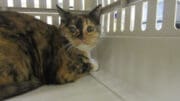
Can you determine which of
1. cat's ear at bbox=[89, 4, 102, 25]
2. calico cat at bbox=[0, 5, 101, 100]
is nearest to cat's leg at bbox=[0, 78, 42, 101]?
calico cat at bbox=[0, 5, 101, 100]

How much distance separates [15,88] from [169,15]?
649mm

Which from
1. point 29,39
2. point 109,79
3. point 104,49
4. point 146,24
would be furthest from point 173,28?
point 29,39

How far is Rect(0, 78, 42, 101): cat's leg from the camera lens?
0.75 m

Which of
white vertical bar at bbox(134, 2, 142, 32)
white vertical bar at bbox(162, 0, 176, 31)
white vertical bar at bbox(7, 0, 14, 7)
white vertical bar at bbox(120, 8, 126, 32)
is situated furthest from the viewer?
white vertical bar at bbox(7, 0, 14, 7)

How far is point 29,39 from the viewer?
1.03 m

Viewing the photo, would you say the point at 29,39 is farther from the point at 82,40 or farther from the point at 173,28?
the point at 173,28

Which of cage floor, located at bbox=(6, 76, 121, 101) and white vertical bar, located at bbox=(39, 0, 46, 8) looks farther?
white vertical bar, located at bbox=(39, 0, 46, 8)

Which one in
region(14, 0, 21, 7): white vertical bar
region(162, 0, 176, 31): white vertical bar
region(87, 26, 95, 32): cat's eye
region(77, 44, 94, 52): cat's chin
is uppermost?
region(14, 0, 21, 7): white vertical bar

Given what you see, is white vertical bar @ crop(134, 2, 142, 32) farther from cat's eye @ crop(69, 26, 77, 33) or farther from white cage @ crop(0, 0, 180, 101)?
cat's eye @ crop(69, 26, 77, 33)

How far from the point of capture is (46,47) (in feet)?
3.46

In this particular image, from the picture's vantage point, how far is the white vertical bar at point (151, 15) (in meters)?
0.75

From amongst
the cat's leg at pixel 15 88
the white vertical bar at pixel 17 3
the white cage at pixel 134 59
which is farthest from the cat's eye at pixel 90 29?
the white vertical bar at pixel 17 3

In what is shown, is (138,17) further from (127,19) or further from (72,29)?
(72,29)

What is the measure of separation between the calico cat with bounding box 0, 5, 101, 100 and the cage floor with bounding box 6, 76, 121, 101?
0.16 ft
